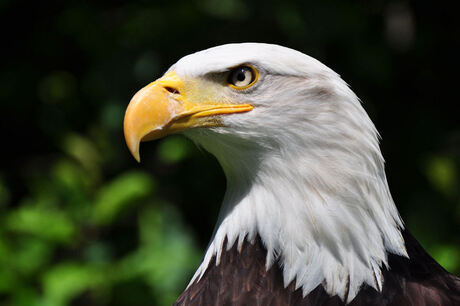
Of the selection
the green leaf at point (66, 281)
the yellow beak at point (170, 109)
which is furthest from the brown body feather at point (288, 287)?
the green leaf at point (66, 281)

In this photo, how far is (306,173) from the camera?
6.57 ft

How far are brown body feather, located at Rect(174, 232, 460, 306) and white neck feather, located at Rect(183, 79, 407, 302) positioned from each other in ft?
0.07

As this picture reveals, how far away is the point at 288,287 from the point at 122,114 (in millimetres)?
2021

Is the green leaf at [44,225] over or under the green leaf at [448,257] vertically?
over

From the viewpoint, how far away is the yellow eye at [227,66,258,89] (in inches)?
80.7

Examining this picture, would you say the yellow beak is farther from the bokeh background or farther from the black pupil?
the bokeh background

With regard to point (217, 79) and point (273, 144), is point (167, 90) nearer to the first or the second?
point (217, 79)

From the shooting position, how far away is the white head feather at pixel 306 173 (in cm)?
198

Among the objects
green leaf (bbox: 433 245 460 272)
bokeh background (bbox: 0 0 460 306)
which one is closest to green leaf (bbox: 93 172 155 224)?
bokeh background (bbox: 0 0 460 306)

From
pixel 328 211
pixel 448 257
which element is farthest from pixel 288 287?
pixel 448 257

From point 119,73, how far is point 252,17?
73 centimetres

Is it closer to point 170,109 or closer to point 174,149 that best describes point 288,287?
point 170,109

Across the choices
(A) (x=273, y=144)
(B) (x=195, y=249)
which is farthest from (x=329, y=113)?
(B) (x=195, y=249)

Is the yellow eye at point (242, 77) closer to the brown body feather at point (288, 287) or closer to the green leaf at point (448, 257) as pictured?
the brown body feather at point (288, 287)
